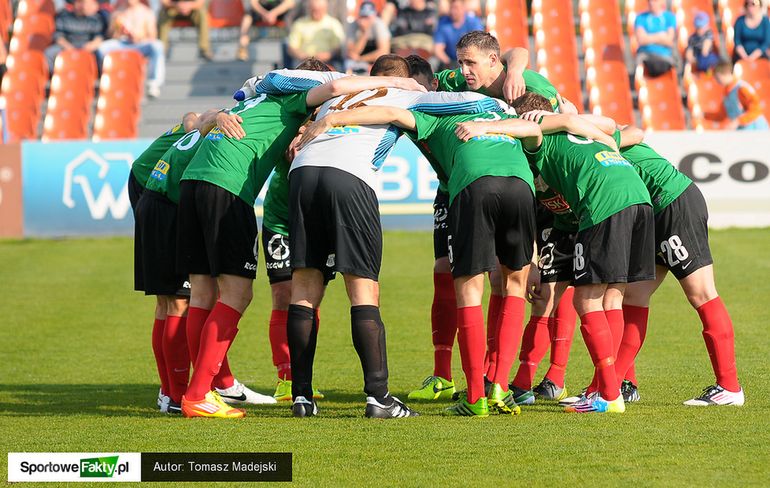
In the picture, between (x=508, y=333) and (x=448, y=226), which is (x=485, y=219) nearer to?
(x=448, y=226)

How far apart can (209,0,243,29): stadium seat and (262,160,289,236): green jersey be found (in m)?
→ 16.8

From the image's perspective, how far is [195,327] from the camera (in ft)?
24.2

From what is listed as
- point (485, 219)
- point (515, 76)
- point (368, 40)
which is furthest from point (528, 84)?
point (368, 40)

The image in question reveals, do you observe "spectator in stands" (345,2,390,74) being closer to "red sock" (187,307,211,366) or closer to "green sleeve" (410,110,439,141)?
"green sleeve" (410,110,439,141)

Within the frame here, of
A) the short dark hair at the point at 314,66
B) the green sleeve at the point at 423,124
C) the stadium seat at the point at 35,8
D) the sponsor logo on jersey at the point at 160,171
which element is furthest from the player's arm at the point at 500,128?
the stadium seat at the point at 35,8

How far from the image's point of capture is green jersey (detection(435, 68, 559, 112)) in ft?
26.5

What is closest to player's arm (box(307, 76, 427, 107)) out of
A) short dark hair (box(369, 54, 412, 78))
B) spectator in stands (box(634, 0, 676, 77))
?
short dark hair (box(369, 54, 412, 78))

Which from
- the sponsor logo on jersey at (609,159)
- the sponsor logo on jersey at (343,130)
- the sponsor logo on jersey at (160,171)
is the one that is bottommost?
the sponsor logo on jersey at (160,171)

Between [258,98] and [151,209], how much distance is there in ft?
3.28

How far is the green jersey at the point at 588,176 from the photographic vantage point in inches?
275

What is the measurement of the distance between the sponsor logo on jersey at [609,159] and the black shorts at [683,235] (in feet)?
1.61

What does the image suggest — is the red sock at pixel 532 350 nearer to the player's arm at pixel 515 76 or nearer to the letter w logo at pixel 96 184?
the player's arm at pixel 515 76

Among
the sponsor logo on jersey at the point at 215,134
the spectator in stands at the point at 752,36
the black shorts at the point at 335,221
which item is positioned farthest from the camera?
the spectator in stands at the point at 752,36

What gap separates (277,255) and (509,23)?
15.3m
